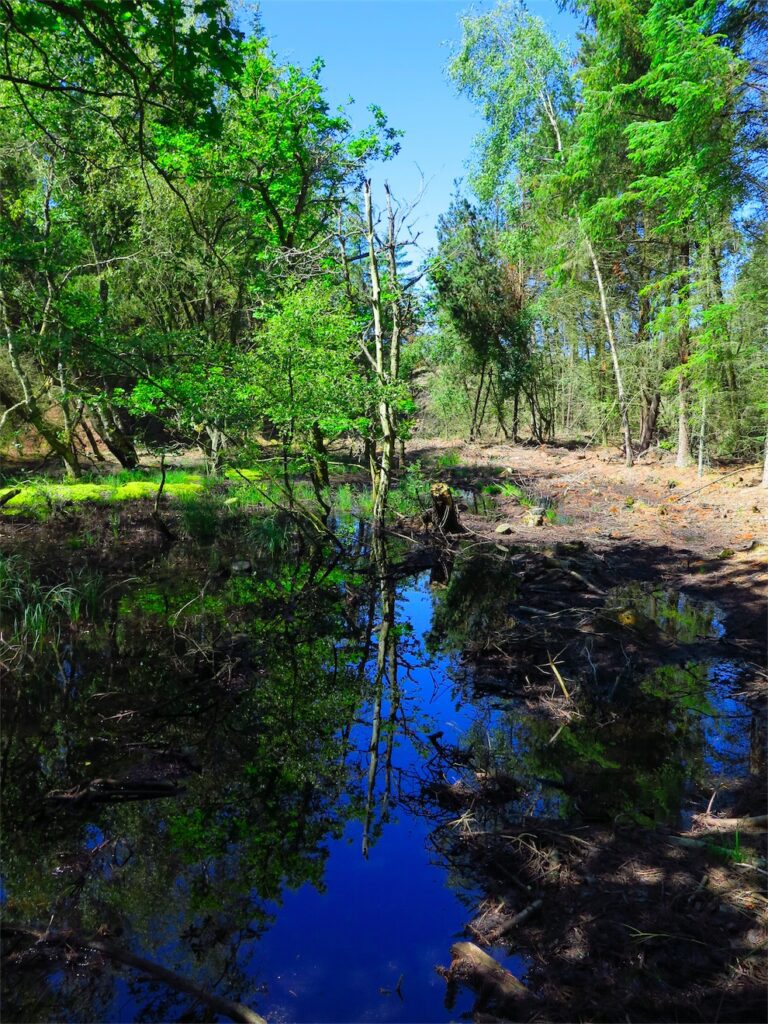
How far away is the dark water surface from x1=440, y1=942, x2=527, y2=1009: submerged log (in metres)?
0.09

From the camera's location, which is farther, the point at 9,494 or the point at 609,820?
the point at 9,494

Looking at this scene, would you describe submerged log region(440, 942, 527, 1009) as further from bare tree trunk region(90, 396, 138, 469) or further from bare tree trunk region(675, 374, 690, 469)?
bare tree trunk region(90, 396, 138, 469)

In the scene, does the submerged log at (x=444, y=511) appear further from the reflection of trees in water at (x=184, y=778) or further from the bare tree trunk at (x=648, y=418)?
the bare tree trunk at (x=648, y=418)

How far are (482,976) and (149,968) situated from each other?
1.41 metres

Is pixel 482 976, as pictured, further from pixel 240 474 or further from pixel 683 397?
pixel 683 397

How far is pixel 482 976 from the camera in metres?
2.56

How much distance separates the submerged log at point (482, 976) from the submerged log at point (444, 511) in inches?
335

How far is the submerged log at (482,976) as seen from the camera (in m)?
2.46

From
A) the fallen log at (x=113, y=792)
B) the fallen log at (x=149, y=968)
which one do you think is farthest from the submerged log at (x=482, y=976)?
the fallen log at (x=113, y=792)

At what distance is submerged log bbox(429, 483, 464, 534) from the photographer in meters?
11.1

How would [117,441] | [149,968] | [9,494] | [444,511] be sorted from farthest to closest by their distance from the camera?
[117,441] → [444,511] → [9,494] → [149,968]

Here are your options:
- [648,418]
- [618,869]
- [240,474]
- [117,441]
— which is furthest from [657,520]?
[117,441]

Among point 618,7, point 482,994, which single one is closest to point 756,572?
point 482,994

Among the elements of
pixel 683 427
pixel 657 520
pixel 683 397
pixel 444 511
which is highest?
pixel 683 397
